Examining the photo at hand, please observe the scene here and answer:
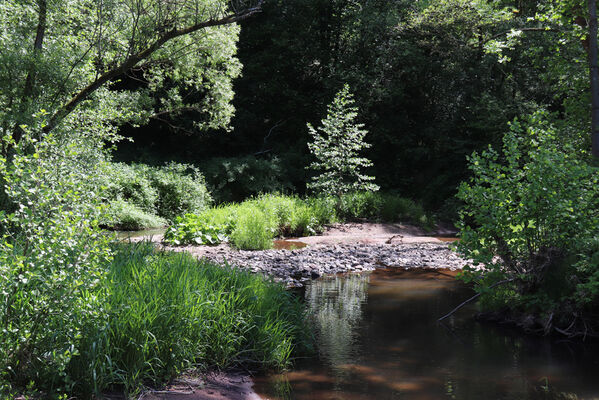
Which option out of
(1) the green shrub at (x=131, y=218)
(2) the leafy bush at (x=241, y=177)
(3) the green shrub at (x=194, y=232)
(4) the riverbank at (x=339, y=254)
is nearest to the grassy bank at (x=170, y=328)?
(4) the riverbank at (x=339, y=254)

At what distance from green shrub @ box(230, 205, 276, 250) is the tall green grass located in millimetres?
4982

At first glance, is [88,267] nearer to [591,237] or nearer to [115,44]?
[591,237]

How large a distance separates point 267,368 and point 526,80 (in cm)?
1558

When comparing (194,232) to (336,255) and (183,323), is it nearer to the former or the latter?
(336,255)

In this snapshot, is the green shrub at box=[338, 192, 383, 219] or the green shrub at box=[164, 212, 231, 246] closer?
the green shrub at box=[164, 212, 231, 246]

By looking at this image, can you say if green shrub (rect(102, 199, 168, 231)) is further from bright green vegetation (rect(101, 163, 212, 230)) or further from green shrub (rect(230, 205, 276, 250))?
green shrub (rect(230, 205, 276, 250))

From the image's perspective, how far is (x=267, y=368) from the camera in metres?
4.38

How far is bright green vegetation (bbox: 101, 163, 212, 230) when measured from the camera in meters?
13.9

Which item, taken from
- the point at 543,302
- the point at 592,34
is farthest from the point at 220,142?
the point at 543,302

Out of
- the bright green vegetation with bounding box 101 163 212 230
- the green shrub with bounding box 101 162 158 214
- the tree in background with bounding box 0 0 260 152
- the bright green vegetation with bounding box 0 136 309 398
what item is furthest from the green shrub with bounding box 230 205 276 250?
the bright green vegetation with bounding box 0 136 309 398

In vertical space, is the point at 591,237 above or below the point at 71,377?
above

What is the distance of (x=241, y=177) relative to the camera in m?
17.5

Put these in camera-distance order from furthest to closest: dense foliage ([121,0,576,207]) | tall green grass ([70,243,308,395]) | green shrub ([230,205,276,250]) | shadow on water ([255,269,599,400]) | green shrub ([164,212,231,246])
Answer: dense foliage ([121,0,576,207]) → green shrub ([230,205,276,250]) → green shrub ([164,212,231,246]) → shadow on water ([255,269,599,400]) → tall green grass ([70,243,308,395])

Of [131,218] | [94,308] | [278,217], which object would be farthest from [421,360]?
[131,218]
